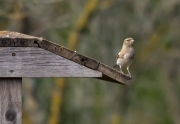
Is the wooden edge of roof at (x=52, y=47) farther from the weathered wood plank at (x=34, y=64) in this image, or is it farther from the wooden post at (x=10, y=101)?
the wooden post at (x=10, y=101)

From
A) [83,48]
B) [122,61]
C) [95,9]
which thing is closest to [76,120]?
[83,48]

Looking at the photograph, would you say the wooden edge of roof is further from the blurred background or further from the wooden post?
the blurred background

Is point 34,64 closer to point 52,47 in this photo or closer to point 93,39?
point 52,47

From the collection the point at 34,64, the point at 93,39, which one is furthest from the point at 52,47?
the point at 93,39

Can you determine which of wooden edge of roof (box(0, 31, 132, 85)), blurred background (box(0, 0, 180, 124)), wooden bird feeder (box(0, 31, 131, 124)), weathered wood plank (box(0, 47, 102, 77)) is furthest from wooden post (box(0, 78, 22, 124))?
blurred background (box(0, 0, 180, 124))

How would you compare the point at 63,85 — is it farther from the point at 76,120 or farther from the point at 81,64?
the point at 81,64

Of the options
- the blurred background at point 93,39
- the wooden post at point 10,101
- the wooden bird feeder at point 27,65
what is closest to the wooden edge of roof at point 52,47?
the wooden bird feeder at point 27,65

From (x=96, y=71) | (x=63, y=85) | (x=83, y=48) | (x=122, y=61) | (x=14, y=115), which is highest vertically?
(x=83, y=48)
